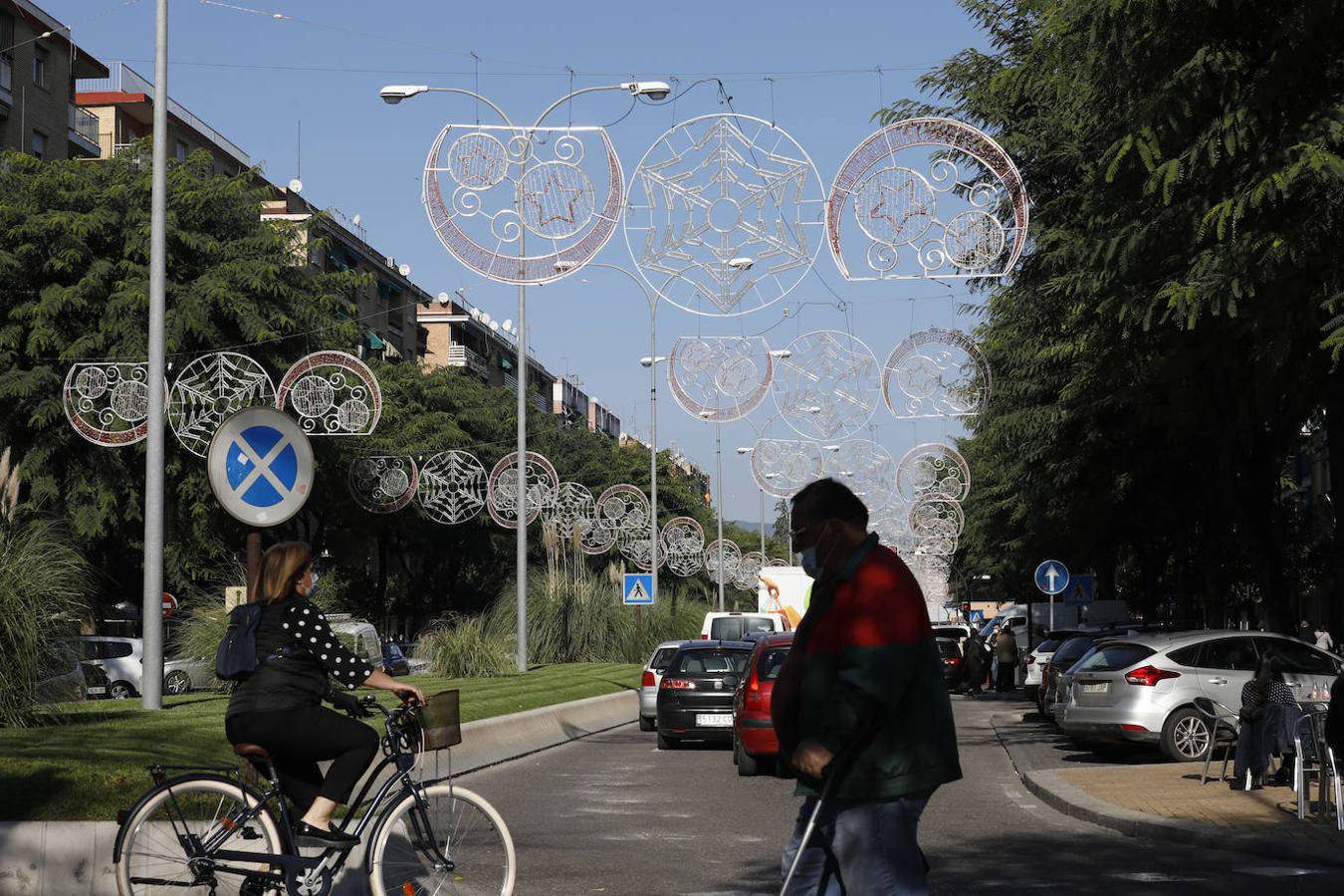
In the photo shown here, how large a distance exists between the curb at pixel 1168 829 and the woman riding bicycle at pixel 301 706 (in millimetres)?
6649

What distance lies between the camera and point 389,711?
27.6ft

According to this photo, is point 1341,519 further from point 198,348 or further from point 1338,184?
point 198,348

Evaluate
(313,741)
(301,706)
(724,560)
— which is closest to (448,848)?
(313,741)

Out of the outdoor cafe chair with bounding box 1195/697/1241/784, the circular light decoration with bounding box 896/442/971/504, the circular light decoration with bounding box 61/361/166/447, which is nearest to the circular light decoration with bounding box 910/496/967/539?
the circular light decoration with bounding box 896/442/971/504

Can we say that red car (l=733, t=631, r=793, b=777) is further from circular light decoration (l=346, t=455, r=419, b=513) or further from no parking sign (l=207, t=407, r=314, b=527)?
circular light decoration (l=346, t=455, r=419, b=513)

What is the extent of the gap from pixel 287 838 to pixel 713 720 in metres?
15.7

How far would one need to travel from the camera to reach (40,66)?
57844 millimetres

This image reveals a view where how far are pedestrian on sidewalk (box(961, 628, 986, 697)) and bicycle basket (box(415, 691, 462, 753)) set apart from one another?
1448 inches

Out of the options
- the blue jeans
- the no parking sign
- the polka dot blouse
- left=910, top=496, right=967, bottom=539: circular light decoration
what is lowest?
the blue jeans

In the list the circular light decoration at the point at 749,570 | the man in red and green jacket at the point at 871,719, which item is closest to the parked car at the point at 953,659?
the circular light decoration at the point at 749,570

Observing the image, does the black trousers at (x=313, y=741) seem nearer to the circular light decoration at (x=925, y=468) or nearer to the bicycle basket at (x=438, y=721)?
the bicycle basket at (x=438, y=721)

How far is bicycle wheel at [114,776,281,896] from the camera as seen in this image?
7.85 meters

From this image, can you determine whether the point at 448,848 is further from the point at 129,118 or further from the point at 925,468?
the point at 129,118

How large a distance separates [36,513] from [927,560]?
49.2 m
